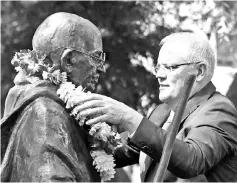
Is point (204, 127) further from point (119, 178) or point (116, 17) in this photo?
point (116, 17)

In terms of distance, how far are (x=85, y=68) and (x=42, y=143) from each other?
3.02 ft

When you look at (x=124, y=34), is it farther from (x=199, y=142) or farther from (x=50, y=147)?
(x=50, y=147)

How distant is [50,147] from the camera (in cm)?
671

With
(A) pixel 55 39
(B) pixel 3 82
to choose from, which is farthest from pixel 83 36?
(B) pixel 3 82

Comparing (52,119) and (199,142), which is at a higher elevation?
(52,119)

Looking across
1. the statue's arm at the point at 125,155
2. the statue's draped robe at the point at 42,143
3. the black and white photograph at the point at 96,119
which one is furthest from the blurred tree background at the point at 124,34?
the statue's draped robe at the point at 42,143

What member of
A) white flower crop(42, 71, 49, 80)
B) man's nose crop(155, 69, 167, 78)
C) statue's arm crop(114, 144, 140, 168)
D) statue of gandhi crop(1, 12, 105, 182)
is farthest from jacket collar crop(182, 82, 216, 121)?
white flower crop(42, 71, 49, 80)

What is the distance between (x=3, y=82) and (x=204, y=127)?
8.09 meters

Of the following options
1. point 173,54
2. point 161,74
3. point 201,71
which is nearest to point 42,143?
point 161,74

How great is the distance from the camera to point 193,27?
14.1m

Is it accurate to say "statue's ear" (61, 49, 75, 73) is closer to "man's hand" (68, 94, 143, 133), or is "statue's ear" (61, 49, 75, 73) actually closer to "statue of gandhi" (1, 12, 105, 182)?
"statue of gandhi" (1, 12, 105, 182)

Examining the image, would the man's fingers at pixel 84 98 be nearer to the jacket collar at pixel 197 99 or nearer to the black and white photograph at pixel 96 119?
the black and white photograph at pixel 96 119

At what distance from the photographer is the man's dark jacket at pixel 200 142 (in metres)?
6.93

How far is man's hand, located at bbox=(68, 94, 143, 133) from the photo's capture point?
22.7 ft
